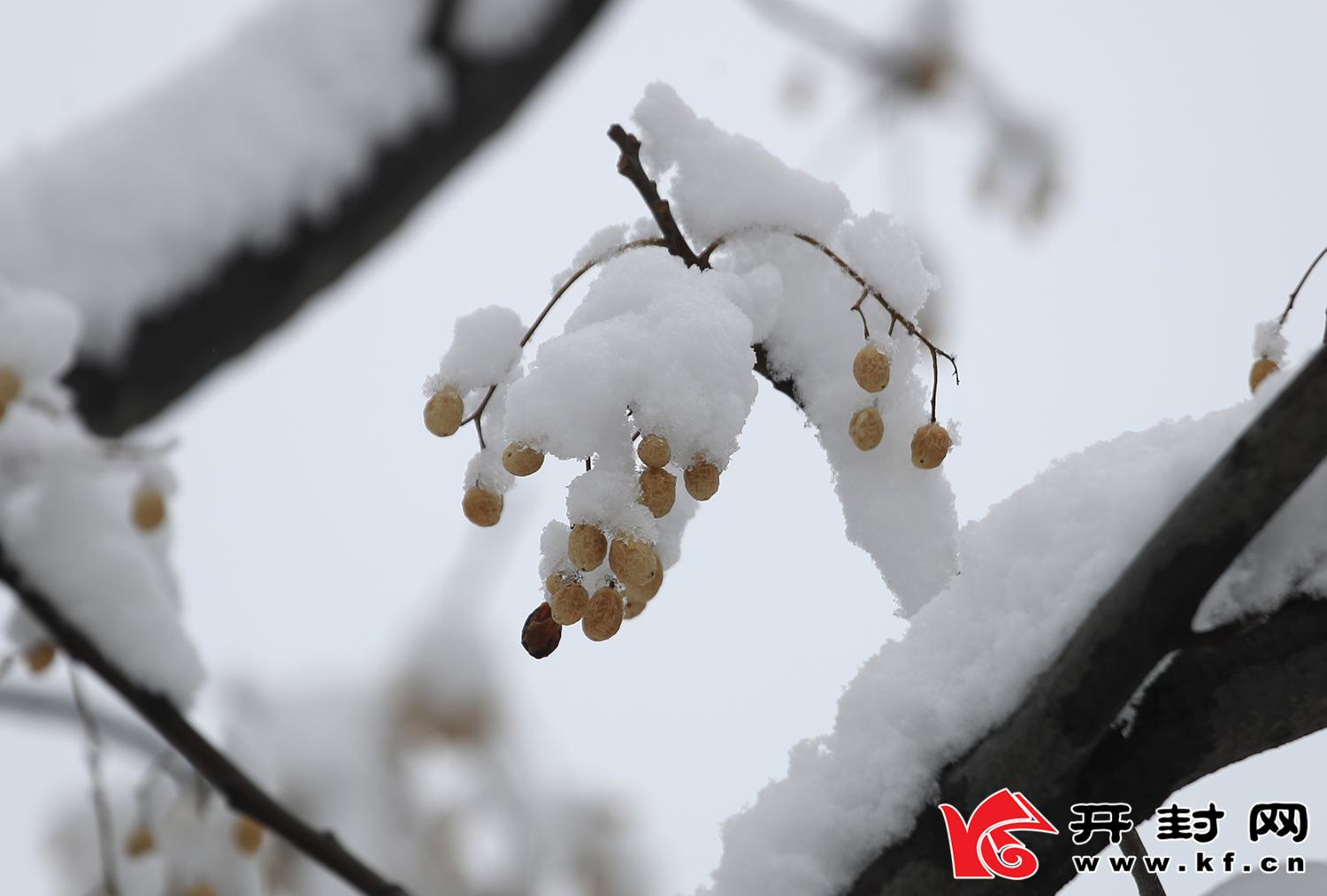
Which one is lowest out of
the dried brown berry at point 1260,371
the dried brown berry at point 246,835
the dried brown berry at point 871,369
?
the dried brown berry at point 246,835

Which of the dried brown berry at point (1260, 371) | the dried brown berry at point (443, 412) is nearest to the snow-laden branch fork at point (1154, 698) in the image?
the dried brown berry at point (1260, 371)

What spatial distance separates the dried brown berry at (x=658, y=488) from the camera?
753 millimetres

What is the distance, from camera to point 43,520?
1.05m

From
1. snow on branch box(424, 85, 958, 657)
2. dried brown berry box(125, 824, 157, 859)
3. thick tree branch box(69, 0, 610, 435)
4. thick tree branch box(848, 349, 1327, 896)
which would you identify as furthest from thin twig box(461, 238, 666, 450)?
dried brown berry box(125, 824, 157, 859)

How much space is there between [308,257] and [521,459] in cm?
100

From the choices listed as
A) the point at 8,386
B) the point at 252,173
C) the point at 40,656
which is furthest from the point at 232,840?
the point at 252,173

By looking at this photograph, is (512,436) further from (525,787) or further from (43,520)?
(525,787)

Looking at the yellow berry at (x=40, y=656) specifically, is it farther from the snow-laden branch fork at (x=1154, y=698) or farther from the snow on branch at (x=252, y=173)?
the snow-laden branch fork at (x=1154, y=698)

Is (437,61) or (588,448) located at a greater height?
(437,61)

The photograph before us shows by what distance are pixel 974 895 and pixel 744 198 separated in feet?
2.11

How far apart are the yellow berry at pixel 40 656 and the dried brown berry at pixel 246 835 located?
0.42 metres

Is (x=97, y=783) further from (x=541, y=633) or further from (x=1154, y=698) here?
(x=1154, y=698)

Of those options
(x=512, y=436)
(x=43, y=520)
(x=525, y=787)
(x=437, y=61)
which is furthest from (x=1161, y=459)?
(x=525, y=787)

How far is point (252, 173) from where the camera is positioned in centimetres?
155
